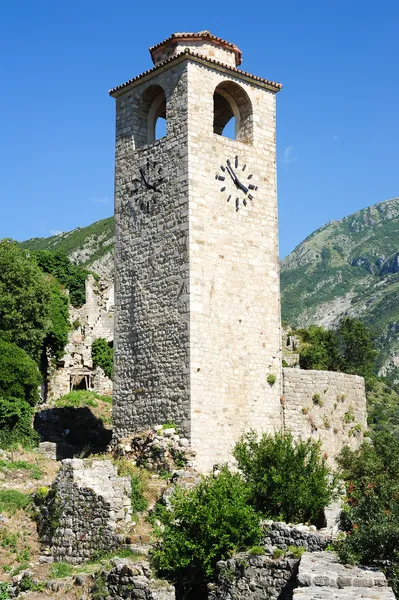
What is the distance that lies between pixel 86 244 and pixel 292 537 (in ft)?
303

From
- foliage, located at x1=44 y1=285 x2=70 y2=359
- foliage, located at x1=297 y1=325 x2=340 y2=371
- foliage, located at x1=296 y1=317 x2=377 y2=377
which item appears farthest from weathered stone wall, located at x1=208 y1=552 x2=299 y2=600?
foliage, located at x1=296 y1=317 x2=377 y2=377

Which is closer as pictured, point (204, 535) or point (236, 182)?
point (204, 535)

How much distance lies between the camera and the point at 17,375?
90.7ft

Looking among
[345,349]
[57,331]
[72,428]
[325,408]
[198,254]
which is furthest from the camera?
[345,349]

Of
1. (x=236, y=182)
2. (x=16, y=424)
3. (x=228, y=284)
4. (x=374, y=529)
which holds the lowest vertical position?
(x=374, y=529)

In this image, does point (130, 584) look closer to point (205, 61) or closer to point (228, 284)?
point (228, 284)

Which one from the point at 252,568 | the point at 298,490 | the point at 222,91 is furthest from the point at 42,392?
the point at 252,568

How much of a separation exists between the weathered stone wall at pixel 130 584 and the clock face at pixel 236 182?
10084mm

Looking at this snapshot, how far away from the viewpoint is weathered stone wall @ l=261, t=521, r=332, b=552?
13.8 metres

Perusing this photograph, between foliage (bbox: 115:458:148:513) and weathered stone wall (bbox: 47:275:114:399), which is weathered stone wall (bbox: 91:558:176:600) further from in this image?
weathered stone wall (bbox: 47:275:114:399)

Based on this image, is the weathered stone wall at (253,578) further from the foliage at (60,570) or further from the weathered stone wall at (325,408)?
the weathered stone wall at (325,408)

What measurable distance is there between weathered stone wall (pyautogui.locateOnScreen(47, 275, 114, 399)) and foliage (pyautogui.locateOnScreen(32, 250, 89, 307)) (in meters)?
0.74

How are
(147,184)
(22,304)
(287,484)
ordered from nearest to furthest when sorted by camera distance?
(287,484)
(147,184)
(22,304)

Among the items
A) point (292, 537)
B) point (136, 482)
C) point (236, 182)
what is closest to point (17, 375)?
point (236, 182)
